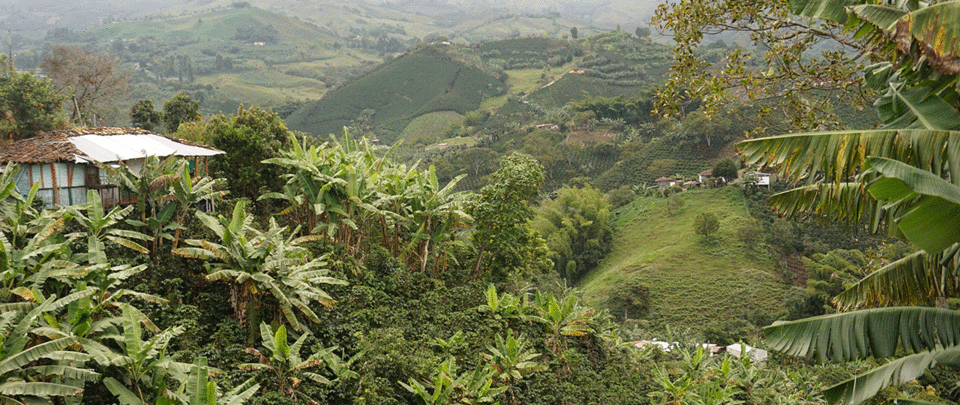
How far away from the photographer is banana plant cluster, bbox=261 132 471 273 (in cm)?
924

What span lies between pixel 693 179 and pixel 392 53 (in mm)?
117181

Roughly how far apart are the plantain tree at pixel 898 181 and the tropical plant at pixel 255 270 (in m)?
5.29

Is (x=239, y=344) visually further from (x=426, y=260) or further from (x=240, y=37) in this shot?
(x=240, y=37)

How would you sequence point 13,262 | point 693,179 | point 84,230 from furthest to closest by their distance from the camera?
point 693,179 < point 84,230 < point 13,262

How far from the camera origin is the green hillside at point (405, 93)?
253 ft

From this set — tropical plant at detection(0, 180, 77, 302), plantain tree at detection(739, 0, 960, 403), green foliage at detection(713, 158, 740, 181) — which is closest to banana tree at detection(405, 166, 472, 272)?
tropical plant at detection(0, 180, 77, 302)

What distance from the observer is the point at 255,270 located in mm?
6969

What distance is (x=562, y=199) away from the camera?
39500 millimetres

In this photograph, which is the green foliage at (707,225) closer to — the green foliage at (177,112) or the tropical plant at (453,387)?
the green foliage at (177,112)

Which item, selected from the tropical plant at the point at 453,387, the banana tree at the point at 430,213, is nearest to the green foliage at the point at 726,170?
the banana tree at the point at 430,213

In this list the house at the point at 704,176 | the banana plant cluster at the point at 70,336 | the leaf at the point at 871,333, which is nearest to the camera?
the leaf at the point at 871,333

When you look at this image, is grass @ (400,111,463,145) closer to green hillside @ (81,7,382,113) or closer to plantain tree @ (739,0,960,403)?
green hillside @ (81,7,382,113)

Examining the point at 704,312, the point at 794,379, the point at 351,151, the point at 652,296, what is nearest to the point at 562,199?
the point at 652,296

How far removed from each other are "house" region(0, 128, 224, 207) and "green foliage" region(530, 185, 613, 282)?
28816 mm
